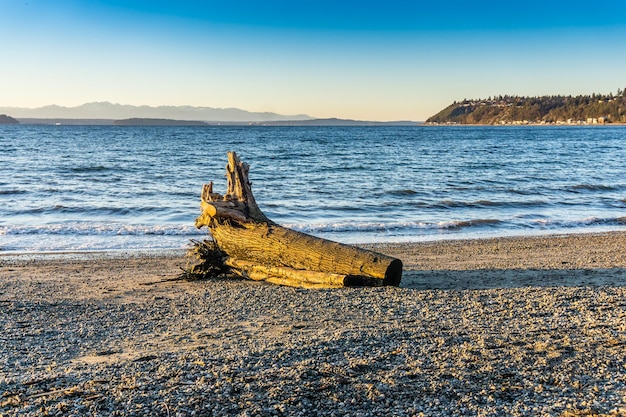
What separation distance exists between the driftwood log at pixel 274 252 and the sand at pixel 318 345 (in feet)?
0.93

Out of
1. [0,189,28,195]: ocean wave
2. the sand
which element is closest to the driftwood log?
the sand

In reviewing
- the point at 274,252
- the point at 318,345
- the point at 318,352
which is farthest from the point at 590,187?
the point at 318,352

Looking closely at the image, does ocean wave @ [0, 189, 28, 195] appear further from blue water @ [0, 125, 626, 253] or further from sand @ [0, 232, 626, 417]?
sand @ [0, 232, 626, 417]

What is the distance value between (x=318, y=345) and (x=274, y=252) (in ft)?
12.3

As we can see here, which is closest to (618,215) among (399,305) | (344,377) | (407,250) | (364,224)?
(364,224)

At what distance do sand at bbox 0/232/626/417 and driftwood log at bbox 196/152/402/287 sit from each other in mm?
284

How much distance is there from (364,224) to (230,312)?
9.77 metres

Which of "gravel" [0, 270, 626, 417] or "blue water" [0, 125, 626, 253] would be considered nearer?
"gravel" [0, 270, 626, 417]

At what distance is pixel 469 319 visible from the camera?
19.5 ft

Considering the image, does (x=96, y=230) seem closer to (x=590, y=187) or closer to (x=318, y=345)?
(x=318, y=345)

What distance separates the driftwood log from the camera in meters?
7.86

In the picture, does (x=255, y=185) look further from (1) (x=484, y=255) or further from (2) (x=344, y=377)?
(2) (x=344, y=377)

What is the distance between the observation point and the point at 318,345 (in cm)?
494

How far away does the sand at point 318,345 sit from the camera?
375cm
